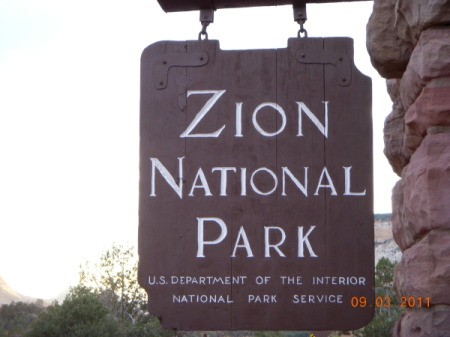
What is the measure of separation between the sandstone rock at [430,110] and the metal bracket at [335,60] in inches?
26.6

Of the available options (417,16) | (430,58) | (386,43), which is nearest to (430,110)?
(430,58)

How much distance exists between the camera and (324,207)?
3094 millimetres

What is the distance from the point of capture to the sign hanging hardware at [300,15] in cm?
331

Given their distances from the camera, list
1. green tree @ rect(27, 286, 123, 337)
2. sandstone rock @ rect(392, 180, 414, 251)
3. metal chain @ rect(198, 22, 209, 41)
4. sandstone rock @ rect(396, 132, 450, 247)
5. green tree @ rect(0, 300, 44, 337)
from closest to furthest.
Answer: sandstone rock @ rect(396, 132, 450, 247) < sandstone rock @ rect(392, 180, 414, 251) < metal chain @ rect(198, 22, 209, 41) < green tree @ rect(27, 286, 123, 337) < green tree @ rect(0, 300, 44, 337)

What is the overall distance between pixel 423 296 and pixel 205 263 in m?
0.96

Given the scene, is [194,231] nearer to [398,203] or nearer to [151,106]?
[151,106]

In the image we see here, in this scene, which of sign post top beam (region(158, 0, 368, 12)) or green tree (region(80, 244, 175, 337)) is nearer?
sign post top beam (region(158, 0, 368, 12))

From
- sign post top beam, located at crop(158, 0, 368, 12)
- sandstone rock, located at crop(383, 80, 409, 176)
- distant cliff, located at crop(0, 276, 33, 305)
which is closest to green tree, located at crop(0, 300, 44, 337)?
sign post top beam, located at crop(158, 0, 368, 12)

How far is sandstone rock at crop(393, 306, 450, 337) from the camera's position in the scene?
92.0 inches

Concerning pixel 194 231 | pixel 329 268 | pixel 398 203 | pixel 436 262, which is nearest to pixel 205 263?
pixel 194 231

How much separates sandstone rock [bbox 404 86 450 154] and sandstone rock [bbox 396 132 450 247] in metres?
0.04

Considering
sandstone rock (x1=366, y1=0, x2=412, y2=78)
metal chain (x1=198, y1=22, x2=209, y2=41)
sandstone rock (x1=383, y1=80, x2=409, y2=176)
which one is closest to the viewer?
sandstone rock (x1=366, y1=0, x2=412, y2=78)

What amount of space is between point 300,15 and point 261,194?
31.6 inches

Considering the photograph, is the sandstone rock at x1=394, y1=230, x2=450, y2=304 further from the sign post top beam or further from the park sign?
the sign post top beam
